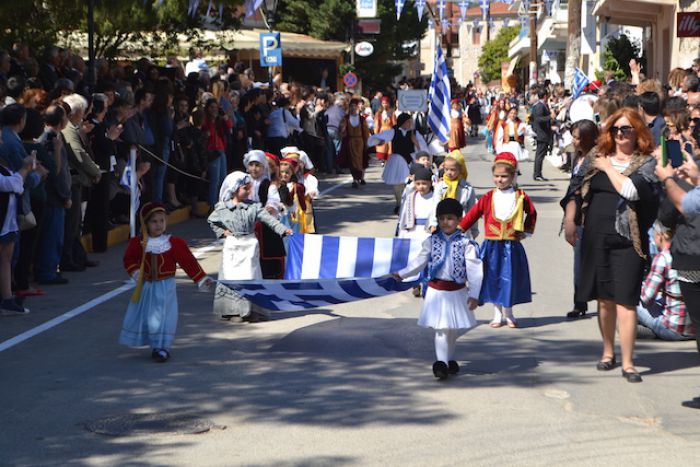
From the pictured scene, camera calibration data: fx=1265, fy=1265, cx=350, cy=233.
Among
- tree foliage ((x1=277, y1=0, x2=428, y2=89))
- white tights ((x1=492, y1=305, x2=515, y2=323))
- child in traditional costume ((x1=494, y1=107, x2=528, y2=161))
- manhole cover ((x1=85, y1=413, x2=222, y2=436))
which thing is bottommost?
manhole cover ((x1=85, y1=413, x2=222, y2=436))

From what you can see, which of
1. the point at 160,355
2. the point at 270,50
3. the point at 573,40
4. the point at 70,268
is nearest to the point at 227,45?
the point at 270,50

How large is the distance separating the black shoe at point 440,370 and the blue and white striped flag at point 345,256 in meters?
1.50

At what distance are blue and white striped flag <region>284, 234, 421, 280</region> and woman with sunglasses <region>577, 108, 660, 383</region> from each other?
5.50 feet

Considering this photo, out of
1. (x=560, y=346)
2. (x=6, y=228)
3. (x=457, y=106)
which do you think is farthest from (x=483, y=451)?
(x=457, y=106)

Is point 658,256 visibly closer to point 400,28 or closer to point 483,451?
point 483,451

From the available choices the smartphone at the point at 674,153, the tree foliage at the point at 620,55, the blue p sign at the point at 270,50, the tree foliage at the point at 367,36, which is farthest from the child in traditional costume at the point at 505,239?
the tree foliage at the point at 367,36

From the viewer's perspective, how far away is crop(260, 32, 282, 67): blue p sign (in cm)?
3089

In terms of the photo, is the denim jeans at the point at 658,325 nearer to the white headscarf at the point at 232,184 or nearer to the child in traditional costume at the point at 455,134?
the white headscarf at the point at 232,184

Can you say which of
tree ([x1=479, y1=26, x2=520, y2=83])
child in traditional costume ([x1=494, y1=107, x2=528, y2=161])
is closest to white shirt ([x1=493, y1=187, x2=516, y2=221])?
child in traditional costume ([x1=494, y1=107, x2=528, y2=161])

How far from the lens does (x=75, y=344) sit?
32.3 feet

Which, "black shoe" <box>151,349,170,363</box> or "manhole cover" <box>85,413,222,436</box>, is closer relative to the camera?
"manhole cover" <box>85,413,222,436</box>

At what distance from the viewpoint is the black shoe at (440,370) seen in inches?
332

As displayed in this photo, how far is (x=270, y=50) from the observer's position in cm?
3091

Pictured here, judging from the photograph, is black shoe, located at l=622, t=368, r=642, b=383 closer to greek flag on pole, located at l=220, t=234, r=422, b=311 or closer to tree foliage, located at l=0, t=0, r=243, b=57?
greek flag on pole, located at l=220, t=234, r=422, b=311
